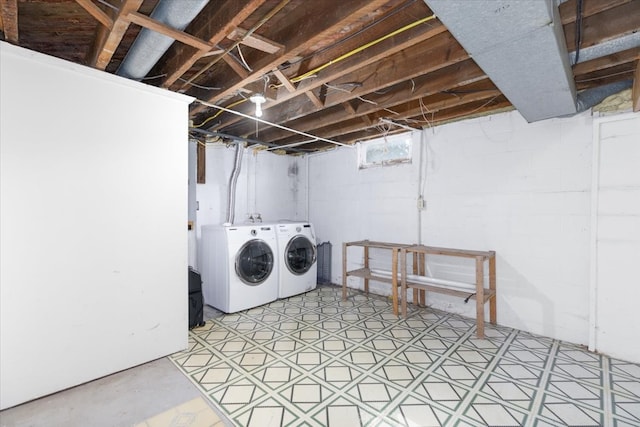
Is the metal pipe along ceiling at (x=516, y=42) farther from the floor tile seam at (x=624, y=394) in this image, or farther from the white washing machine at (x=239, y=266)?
the white washing machine at (x=239, y=266)

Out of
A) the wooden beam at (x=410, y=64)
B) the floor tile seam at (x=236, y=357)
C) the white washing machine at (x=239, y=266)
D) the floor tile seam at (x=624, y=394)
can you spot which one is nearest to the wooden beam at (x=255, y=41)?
the wooden beam at (x=410, y=64)

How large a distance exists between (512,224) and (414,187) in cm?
118

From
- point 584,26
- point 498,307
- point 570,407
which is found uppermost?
point 584,26

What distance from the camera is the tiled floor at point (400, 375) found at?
175 centimetres

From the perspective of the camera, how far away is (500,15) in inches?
51.6

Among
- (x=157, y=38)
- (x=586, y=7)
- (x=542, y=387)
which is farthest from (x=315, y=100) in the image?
(x=542, y=387)

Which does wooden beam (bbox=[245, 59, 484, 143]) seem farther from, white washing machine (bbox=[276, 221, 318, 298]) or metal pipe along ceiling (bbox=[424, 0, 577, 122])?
white washing machine (bbox=[276, 221, 318, 298])

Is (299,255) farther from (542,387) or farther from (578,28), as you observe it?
(578,28)

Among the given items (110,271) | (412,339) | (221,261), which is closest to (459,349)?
(412,339)

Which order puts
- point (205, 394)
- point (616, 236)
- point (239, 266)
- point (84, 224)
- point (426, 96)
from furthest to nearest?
point (239, 266) < point (426, 96) < point (616, 236) < point (84, 224) < point (205, 394)

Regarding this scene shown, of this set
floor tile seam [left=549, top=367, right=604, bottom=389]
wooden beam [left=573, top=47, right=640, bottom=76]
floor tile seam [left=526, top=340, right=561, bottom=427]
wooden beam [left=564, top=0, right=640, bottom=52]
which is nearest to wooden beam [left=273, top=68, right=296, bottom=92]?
wooden beam [left=564, top=0, right=640, bottom=52]

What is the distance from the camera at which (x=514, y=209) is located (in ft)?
9.87

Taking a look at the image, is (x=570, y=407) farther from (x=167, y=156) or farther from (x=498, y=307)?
(x=167, y=156)

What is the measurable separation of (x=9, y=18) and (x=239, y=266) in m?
2.59
